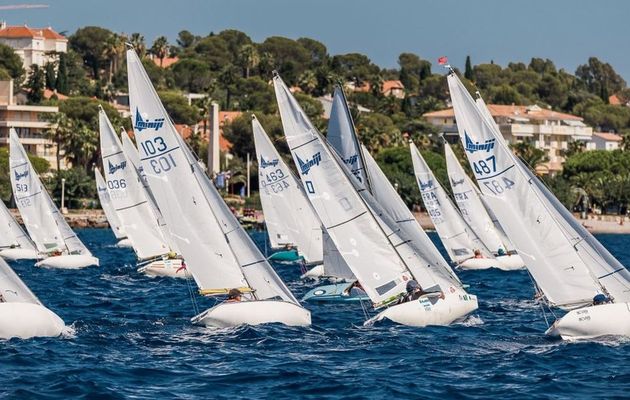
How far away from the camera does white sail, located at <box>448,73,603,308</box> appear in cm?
3297

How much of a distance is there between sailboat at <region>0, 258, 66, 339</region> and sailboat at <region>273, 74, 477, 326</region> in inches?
296

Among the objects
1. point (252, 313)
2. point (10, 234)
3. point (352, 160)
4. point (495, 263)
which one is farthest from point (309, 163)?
point (10, 234)

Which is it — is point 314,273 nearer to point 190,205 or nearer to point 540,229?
point 190,205

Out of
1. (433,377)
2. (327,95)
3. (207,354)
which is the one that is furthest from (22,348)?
(327,95)

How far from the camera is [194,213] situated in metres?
34.9

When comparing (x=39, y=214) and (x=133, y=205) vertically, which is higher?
(x=133, y=205)

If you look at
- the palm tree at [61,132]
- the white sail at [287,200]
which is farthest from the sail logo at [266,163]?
the palm tree at [61,132]

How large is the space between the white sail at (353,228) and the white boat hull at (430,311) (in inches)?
33.0

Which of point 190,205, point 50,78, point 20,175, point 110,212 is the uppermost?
point 50,78

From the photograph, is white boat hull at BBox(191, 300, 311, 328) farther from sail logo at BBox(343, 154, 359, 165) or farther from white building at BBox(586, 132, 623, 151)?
white building at BBox(586, 132, 623, 151)

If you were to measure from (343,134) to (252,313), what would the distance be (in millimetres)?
12221

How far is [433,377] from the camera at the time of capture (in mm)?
27078

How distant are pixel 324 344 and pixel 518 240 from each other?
5.45 m

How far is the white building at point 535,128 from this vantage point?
555 feet
